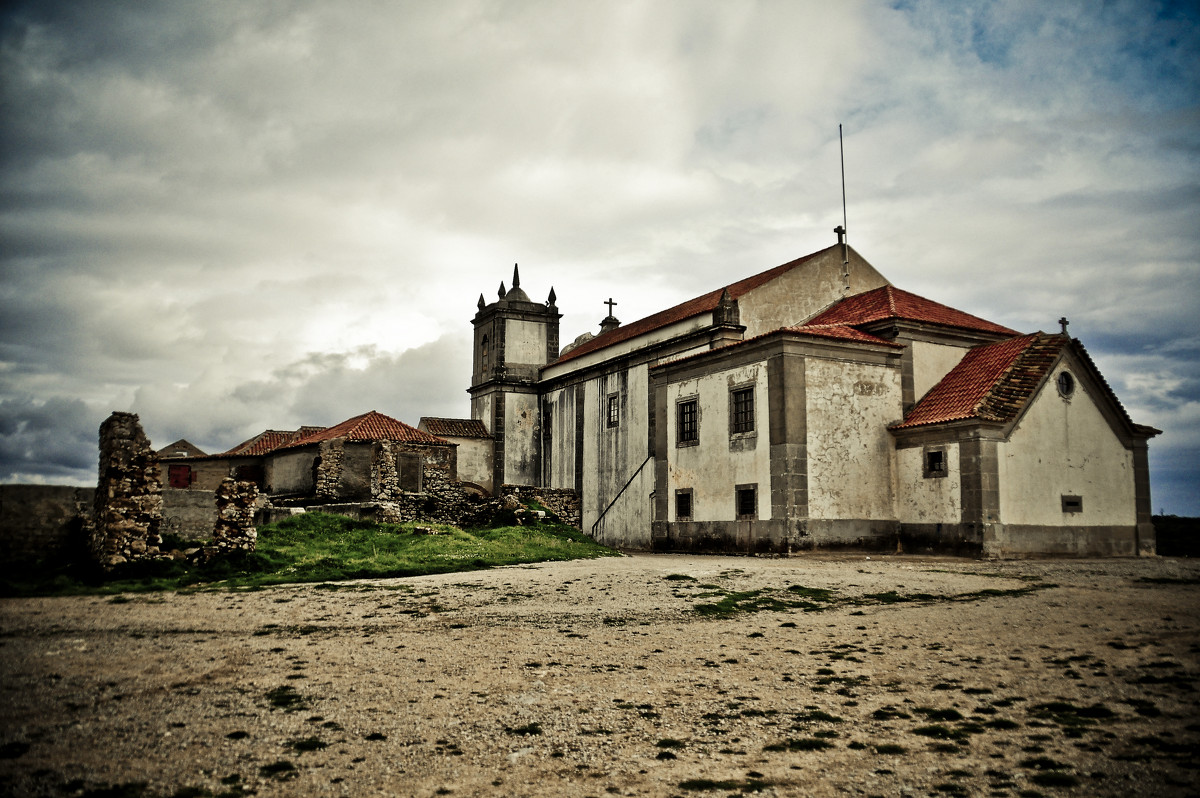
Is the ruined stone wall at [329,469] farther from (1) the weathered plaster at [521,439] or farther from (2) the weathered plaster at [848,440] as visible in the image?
(2) the weathered plaster at [848,440]

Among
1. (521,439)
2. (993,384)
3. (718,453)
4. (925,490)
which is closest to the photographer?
(993,384)

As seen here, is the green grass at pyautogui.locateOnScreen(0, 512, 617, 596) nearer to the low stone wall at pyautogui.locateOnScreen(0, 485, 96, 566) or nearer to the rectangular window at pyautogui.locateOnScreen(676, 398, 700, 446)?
the low stone wall at pyautogui.locateOnScreen(0, 485, 96, 566)

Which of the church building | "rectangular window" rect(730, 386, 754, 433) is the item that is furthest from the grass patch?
"rectangular window" rect(730, 386, 754, 433)

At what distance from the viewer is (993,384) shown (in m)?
21.4

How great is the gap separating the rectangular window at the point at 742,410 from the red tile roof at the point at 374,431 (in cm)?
1451

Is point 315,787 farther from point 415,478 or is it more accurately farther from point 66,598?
point 415,478

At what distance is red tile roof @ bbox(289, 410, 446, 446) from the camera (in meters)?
33.7

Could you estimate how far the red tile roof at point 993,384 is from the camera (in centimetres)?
2077

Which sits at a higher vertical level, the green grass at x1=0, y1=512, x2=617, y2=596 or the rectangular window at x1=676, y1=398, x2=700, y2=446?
the rectangular window at x1=676, y1=398, x2=700, y2=446

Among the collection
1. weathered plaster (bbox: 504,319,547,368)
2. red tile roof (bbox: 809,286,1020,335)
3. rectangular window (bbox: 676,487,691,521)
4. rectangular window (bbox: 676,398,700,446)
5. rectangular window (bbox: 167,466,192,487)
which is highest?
weathered plaster (bbox: 504,319,547,368)

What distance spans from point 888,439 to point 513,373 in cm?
2392

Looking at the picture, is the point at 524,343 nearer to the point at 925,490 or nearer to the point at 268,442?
the point at 268,442

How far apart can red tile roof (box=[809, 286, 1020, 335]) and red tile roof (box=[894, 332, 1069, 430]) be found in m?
1.70

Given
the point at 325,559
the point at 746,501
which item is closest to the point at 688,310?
the point at 746,501
